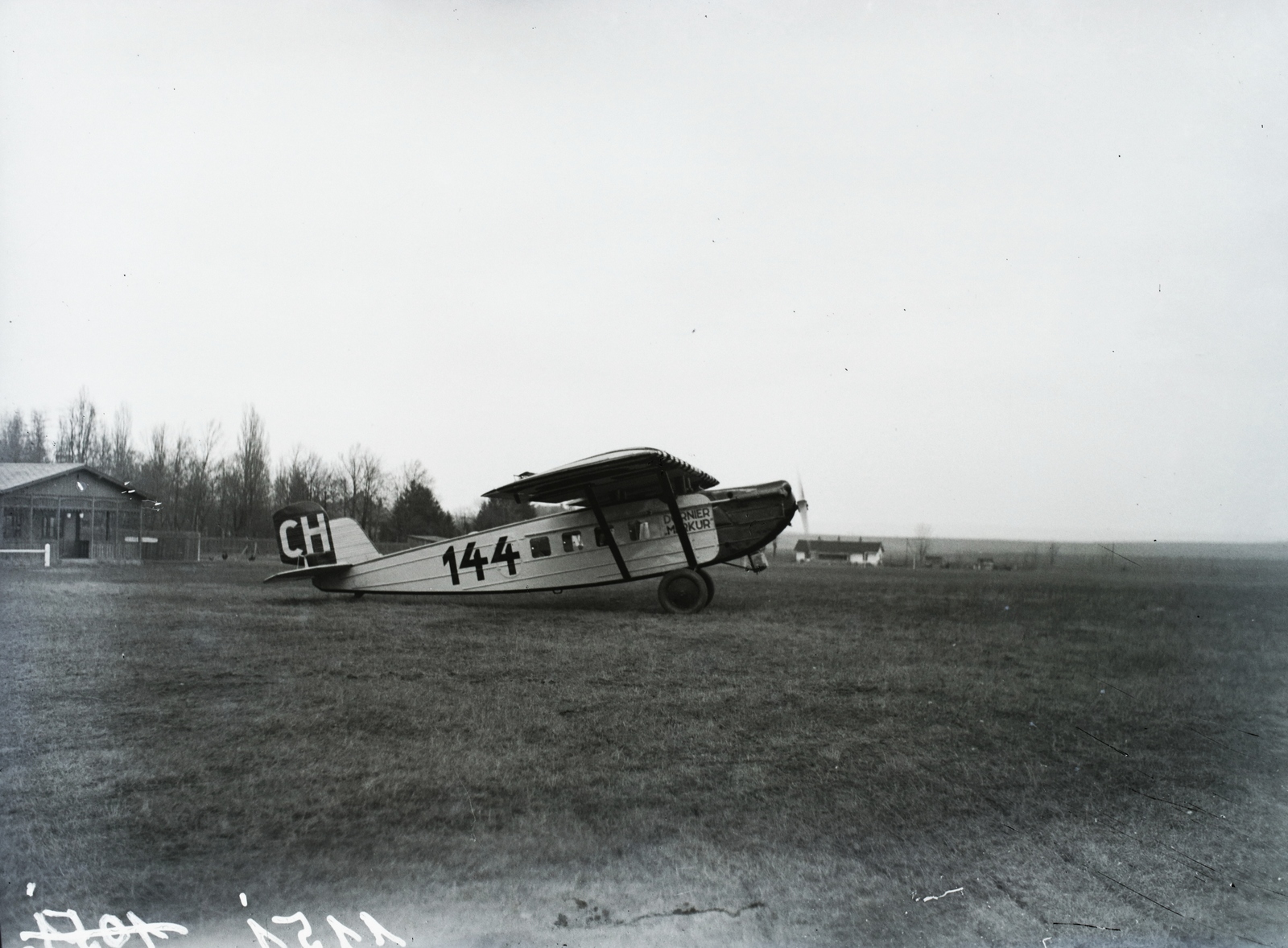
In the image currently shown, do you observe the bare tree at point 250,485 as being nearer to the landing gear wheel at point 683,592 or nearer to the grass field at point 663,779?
the grass field at point 663,779

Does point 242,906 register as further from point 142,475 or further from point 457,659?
point 142,475

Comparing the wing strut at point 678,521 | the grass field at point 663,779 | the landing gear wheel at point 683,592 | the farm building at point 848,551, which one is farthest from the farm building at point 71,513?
the farm building at point 848,551

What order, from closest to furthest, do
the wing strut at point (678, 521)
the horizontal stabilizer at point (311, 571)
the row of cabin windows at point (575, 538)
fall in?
the horizontal stabilizer at point (311, 571)
the wing strut at point (678, 521)
the row of cabin windows at point (575, 538)

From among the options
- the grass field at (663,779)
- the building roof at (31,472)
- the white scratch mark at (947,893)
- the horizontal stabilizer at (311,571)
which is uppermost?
the building roof at (31,472)

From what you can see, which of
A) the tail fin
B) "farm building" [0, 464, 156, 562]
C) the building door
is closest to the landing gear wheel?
the tail fin

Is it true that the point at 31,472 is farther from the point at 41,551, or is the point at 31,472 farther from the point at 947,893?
the point at 947,893

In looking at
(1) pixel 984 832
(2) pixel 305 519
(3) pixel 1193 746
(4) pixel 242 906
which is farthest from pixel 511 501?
(3) pixel 1193 746
